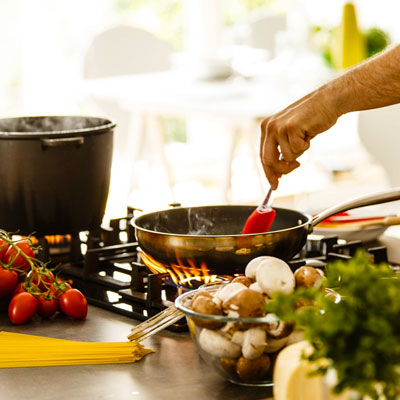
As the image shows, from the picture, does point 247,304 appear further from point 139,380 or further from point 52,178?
point 52,178

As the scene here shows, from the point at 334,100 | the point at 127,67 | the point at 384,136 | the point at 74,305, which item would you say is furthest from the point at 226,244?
the point at 127,67

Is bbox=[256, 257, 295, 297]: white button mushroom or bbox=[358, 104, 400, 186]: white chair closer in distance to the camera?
bbox=[256, 257, 295, 297]: white button mushroom

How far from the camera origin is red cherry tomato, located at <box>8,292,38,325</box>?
1.26 meters

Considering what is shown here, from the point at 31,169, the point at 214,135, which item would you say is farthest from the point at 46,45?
the point at 31,169

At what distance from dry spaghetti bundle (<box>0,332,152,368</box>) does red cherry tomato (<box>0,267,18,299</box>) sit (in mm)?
174

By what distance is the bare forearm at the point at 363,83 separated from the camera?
1439mm

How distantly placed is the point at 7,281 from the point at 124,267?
0.31m

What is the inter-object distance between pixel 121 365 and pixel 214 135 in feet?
16.6

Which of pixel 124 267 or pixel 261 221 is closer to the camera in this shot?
pixel 261 221

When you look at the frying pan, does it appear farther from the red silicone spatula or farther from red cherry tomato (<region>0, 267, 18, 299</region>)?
red cherry tomato (<region>0, 267, 18, 299</region>)

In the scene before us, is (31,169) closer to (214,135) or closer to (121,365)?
(121,365)

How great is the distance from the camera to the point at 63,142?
1542 mm

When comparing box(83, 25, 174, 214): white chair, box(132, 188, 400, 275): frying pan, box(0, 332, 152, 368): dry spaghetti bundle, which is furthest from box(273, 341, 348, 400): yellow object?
box(83, 25, 174, 214): white chair

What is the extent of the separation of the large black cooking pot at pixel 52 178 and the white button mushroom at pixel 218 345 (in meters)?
0.69
